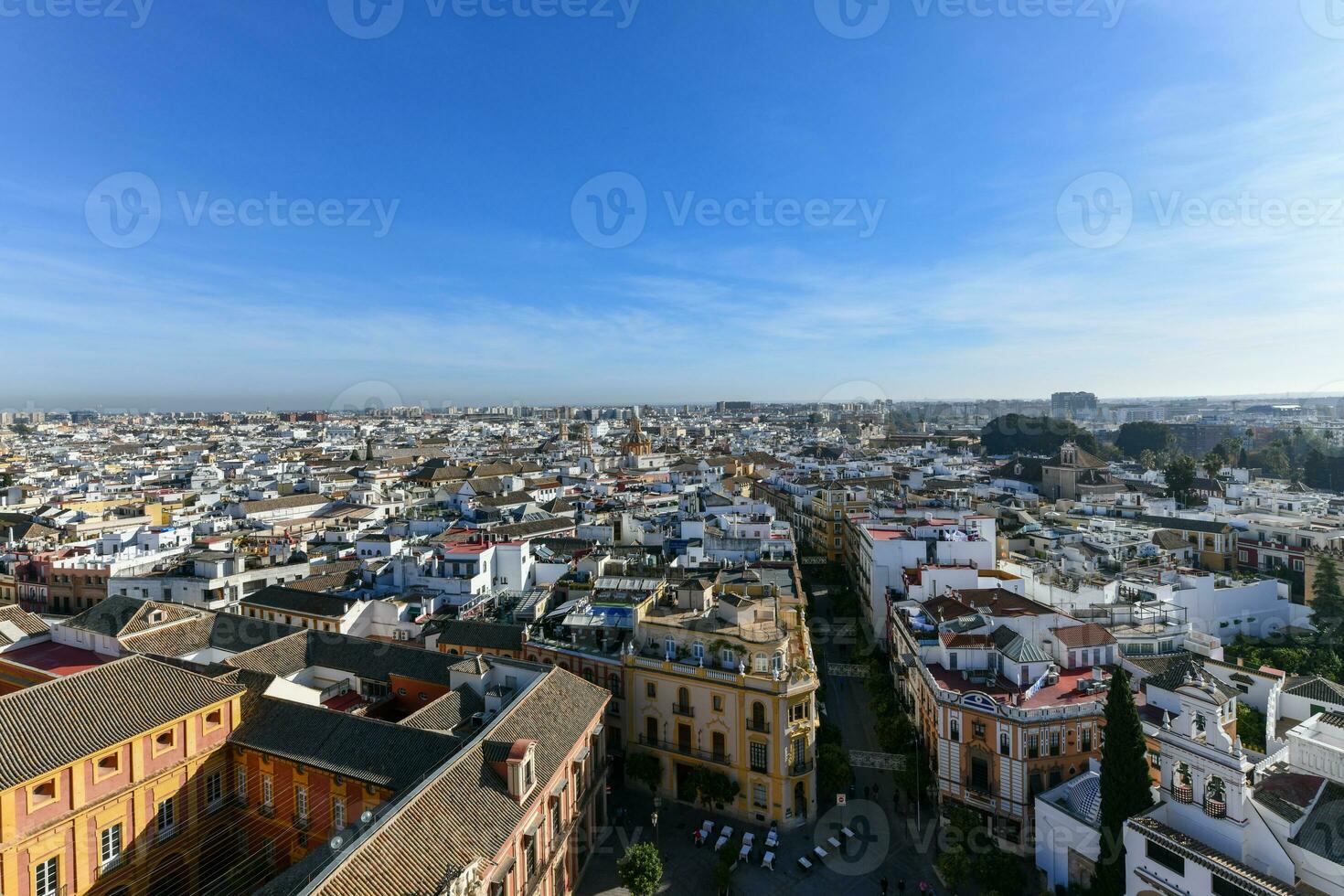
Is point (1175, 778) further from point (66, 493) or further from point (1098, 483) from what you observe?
point (66, 493)

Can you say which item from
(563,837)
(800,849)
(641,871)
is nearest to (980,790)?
(800,849)

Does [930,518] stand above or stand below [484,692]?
above

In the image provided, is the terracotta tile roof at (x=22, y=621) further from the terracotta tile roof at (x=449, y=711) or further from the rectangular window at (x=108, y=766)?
the terracotta tile roof at (x=449, y=711)

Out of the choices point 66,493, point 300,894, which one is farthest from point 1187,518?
point 66,493

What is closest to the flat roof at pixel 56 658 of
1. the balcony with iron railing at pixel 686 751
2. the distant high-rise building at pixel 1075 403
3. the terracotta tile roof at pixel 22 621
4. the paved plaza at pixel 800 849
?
the terracotta tile roof at pixel 22 621

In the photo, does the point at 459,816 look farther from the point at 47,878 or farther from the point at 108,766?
the point at 47,878

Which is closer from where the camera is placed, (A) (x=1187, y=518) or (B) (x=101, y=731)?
(B) (x=101, y=731)

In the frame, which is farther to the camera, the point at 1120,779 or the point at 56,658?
the point at 56,658
